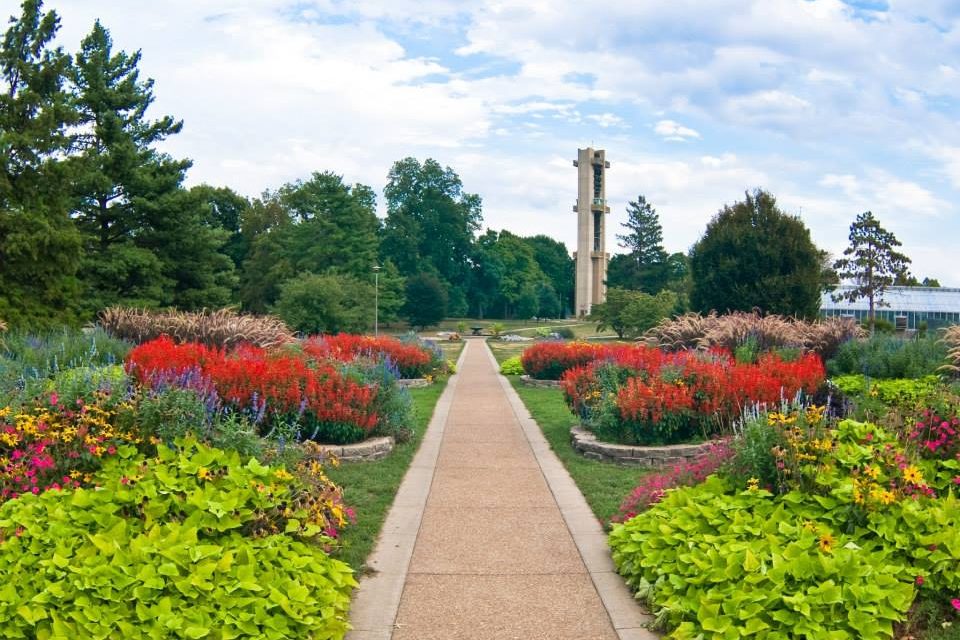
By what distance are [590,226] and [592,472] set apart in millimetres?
61344

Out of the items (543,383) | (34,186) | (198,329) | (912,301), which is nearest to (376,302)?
(34,186)

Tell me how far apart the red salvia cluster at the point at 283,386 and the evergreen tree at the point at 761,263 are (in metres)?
17.4

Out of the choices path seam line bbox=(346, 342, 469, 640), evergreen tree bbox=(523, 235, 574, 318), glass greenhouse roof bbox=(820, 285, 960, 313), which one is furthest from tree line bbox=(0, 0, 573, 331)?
evergreen tree bbox=(523, 235, 574, 318)

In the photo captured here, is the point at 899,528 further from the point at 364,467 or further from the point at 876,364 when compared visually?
the point at 876,364

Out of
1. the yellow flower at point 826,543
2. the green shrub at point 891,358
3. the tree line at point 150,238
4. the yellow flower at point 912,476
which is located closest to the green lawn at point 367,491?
the yellow flower at point 826,543

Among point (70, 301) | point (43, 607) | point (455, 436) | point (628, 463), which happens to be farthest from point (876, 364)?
point (70, 301)

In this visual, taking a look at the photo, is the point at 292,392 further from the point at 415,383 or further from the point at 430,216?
the point at 430,216

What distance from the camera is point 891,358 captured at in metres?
11.1

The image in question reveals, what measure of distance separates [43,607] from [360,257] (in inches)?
2056

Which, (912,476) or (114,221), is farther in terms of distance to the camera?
(114,221)

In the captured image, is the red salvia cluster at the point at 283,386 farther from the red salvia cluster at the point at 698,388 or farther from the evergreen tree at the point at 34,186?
the evergreen tree at the point at 34,186

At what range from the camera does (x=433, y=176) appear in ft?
245

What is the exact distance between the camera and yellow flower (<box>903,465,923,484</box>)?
4688mm

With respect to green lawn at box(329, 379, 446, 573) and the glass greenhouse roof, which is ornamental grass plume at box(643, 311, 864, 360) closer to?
green lawn at box(329, 379, 446, 573)
